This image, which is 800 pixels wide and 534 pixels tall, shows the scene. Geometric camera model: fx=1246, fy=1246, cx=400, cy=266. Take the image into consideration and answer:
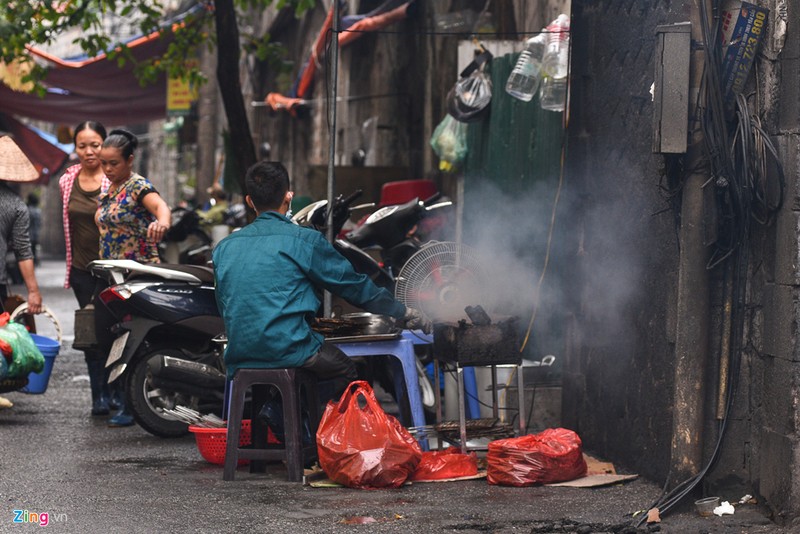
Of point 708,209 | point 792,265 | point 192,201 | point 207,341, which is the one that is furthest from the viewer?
point 192,201

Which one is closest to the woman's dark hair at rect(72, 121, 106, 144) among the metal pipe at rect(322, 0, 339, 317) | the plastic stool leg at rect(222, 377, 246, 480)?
the metal pipe at rect(322, 0, 339, 317)

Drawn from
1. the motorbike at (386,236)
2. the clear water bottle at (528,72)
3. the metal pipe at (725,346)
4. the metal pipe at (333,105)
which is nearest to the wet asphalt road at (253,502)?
the metal pipe at (725,346)

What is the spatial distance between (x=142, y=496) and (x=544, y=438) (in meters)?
2.11

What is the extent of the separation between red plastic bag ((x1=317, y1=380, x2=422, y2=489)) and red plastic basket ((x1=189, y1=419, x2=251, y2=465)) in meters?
0.89

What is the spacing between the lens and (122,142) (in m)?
8.69

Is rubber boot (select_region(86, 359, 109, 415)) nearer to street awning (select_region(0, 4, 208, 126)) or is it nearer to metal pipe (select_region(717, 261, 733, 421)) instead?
metal pipe (select_region(717, 261, 733, 421))

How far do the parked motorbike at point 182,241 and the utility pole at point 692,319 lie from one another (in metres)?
9.81

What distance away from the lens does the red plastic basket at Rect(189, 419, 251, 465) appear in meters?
7.15

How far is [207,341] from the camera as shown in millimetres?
8453

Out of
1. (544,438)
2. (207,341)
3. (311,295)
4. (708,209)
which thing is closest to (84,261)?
(207,341)

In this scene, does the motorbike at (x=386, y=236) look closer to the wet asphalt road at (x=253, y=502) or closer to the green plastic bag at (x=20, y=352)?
the wet asphalt road at (x=253, y=502)

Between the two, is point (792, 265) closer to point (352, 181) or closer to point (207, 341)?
point (207, 341)

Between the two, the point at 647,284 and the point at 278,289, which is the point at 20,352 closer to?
the point at 278,289

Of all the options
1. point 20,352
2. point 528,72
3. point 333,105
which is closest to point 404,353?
point 333,105
